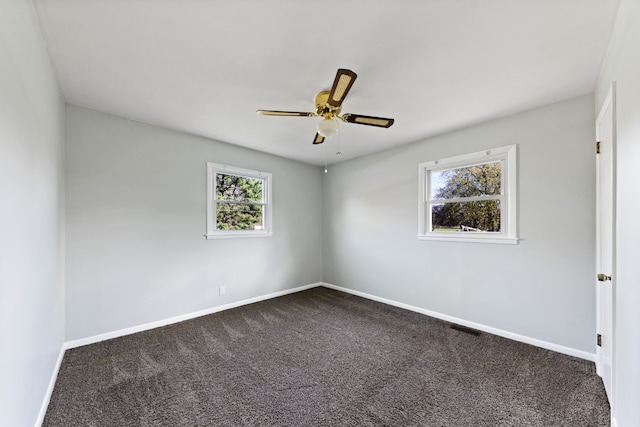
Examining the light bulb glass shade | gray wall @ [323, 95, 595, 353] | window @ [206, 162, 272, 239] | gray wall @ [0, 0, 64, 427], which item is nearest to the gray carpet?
gray wall @ [323, 95, 595, 353]

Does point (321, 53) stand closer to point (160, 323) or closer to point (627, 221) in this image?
point (627, 221)

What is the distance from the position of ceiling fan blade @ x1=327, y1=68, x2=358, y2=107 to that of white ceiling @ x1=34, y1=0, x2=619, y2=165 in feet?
0.76

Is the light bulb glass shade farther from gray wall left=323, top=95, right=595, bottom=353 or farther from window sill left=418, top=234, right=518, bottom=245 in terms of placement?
window sill left=418, top=234, right=518, bottom=245

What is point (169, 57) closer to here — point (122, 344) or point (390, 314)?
point (122, 344)

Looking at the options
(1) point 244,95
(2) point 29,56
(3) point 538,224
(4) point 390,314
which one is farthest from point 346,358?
(2) point 29,56

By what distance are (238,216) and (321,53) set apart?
2.80 metres

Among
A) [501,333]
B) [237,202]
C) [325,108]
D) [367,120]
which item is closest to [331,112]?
[325,108]

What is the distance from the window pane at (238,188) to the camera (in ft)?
12.6

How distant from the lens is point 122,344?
271 centimetres

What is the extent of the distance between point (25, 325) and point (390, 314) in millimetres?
3458

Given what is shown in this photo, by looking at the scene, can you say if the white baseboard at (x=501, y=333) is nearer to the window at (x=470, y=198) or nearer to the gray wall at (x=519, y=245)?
the gray wall at (x=519, y=245)

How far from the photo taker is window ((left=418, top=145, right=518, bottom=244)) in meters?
2.94

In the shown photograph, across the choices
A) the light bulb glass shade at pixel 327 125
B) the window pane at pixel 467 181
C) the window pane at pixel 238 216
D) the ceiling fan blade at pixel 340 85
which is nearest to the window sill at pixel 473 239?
the window pane at pixel 467 181

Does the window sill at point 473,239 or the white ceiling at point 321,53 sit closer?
the white ceiling at point 321,53
